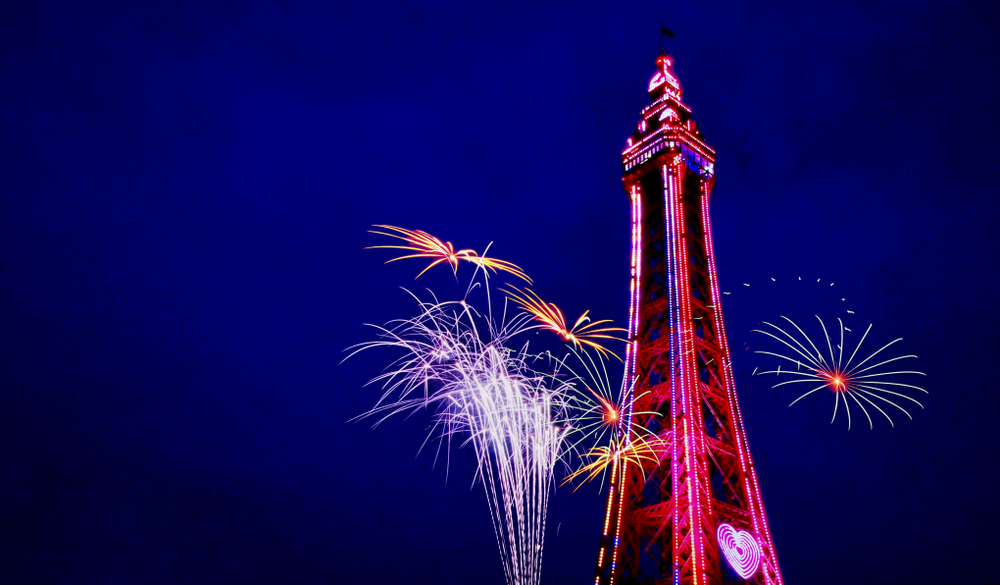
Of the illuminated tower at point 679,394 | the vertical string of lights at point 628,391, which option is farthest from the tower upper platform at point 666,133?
the vertical string of lights at point 628,391

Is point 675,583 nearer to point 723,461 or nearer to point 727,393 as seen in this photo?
point 723,461

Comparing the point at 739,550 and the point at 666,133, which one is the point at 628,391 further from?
the point at 666,133

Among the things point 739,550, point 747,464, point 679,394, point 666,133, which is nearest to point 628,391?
point 679,394

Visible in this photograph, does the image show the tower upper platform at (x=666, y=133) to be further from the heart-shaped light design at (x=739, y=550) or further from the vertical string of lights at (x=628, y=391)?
the heart-shaped light design at (x=739, y=550)

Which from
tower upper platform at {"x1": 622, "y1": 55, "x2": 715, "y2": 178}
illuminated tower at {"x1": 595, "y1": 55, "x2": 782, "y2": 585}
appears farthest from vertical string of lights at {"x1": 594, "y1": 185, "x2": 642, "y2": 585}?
tower upper platform at {"x1": 622, "y1": 55, "x2": 715, "y2": 178}

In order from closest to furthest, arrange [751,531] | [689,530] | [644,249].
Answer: [689,530], [751,531], [644,249]

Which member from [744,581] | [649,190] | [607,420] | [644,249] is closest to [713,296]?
[644,249]

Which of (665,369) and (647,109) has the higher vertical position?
(647,109)
